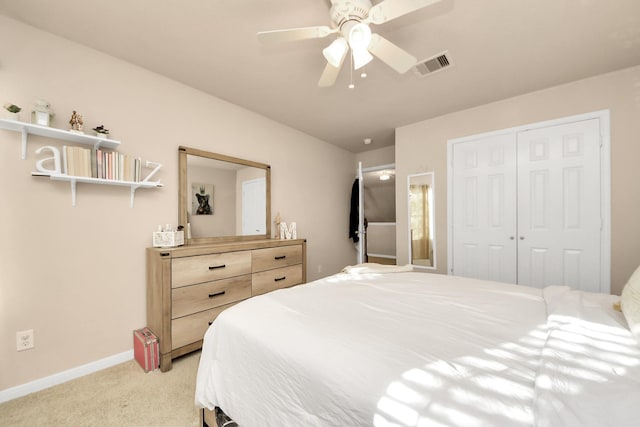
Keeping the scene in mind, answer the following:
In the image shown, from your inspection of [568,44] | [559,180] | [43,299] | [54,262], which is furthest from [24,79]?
[559,180]

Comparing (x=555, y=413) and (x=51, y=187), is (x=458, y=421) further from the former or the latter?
(x=51, y=187)

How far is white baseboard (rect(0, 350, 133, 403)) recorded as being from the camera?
1.61m

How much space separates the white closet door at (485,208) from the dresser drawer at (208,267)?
2511 millimetres

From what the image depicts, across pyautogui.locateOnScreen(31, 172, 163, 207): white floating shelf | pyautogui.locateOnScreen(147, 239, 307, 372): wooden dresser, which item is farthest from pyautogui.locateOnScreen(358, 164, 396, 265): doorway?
pyautogui.locateOnScreen(31, 172, 163, 207): white floating shelf

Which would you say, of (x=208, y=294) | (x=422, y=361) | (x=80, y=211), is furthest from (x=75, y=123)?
(x=422, y=361)

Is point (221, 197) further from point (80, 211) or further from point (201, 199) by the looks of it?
point (80, 211)

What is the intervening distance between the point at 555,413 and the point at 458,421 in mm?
200

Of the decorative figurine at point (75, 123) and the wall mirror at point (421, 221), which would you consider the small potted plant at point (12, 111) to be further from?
the wall mirror at point (421, 221)

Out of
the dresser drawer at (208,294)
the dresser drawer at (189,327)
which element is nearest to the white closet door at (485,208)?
the dresser drawer at (208,294)

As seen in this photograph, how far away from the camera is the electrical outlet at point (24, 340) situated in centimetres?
165

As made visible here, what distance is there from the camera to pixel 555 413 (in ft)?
1.78

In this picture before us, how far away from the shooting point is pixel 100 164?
188 centimetres

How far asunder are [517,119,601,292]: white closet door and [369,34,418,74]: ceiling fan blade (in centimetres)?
202

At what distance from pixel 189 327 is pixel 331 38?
2.51 meters
